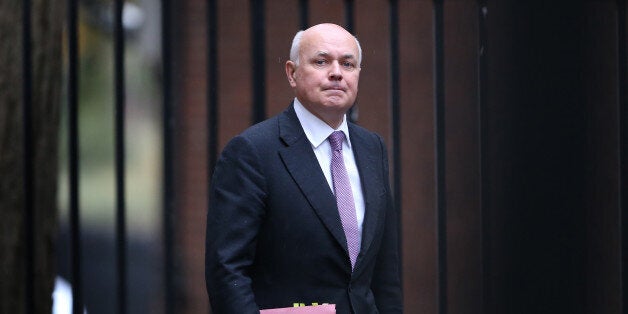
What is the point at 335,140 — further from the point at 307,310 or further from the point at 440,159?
the point at 440,159

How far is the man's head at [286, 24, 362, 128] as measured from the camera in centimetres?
290

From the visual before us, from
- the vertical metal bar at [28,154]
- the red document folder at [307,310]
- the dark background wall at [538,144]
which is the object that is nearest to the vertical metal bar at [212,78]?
the dark background wall at [538,144]

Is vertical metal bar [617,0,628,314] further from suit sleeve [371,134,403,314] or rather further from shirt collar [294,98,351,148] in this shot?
shirt collar [294,98,351,148]

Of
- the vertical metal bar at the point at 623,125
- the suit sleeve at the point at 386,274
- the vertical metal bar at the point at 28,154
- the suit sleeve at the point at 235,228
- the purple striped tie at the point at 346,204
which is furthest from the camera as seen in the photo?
the vertical metal bar at the point at 623,125

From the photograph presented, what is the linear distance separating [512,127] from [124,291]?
5.50ft

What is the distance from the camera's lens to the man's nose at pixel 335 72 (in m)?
2.89

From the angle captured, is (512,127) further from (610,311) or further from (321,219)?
(321,219)

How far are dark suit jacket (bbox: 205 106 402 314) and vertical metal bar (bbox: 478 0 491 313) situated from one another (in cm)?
139

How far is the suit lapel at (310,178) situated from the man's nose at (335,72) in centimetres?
20

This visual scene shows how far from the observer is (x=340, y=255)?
2896mm

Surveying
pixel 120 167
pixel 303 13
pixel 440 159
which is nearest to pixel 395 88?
pixel 440 159

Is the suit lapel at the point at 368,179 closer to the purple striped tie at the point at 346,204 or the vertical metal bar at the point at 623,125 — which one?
the purple striped tie at the point at 346,204

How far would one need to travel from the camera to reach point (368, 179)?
118 inches

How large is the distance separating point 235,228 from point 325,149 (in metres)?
0.35
